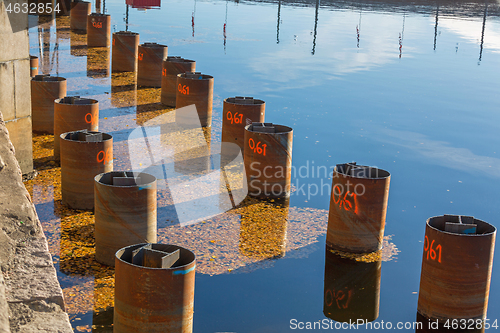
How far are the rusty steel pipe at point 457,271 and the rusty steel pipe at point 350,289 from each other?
924mm

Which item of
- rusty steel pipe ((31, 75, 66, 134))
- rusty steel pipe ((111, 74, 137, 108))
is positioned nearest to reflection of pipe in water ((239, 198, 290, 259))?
rusty steel pipe ((31, 75, 66, 134))

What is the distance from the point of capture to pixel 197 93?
1677cm

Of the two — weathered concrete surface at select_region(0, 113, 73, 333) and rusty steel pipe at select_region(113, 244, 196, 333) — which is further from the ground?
weathered concrete surface at select_region(0, 113, 73, 333)

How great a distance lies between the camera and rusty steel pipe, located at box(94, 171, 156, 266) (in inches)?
337

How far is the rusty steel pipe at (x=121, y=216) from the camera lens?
28.1ft

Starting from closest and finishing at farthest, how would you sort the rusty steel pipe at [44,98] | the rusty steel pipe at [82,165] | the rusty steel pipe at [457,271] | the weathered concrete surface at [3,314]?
the weathered concrete surface at [3,314] → the rusty steel pipe at [457,271] → the rusty steel pipe at [82,165] → the rusty steel pipe at [44,98]

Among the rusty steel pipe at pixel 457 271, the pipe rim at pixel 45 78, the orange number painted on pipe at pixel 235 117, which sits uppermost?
the pipe rim at pixel 45 78

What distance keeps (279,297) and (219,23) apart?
1567 inches

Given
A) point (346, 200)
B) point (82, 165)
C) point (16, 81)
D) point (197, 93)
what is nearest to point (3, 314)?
point (346, 200)

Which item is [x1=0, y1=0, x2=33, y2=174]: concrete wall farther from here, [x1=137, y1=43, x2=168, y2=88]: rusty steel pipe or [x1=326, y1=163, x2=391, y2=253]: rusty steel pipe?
[x1=137, y1=43, x2=168, y2=88]: rusty steel pipe

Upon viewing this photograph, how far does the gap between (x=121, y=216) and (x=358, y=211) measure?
3762 millimetres

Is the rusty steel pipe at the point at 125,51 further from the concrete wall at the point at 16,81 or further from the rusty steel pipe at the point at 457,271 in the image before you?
the rusty steel pipe at the point at 457,271

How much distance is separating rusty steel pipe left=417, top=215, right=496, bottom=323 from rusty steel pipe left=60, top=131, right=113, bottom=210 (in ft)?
19.4

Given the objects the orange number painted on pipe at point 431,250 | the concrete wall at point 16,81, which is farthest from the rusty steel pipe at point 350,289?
the concrete wall at point 16,81
